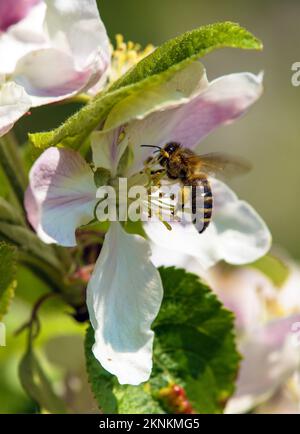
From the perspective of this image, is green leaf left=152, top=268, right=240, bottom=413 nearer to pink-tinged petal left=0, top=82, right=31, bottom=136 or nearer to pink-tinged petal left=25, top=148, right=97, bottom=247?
pink-tinged petal left=25, top=148, right=97, bottom=247

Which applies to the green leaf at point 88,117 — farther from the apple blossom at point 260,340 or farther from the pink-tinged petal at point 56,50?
the apple blossom at point 260,340

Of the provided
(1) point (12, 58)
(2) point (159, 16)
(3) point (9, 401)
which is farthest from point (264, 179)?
A: (1) point (12, 58)

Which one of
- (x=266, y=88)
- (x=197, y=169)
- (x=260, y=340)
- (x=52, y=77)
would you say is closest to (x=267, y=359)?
(x=260, y=340)

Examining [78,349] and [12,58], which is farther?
[78,349]

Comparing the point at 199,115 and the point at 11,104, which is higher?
the point at 11,104

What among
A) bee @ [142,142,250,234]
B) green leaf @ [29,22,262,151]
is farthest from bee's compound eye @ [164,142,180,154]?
green leaf @ [29,22,262,151]

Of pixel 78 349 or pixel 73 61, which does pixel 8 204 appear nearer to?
pixel 73 61

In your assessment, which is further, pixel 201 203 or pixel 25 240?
pixel 201 203

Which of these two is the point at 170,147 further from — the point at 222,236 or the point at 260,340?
the point at 260,340

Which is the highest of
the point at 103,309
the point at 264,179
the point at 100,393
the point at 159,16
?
the point at 103,309
